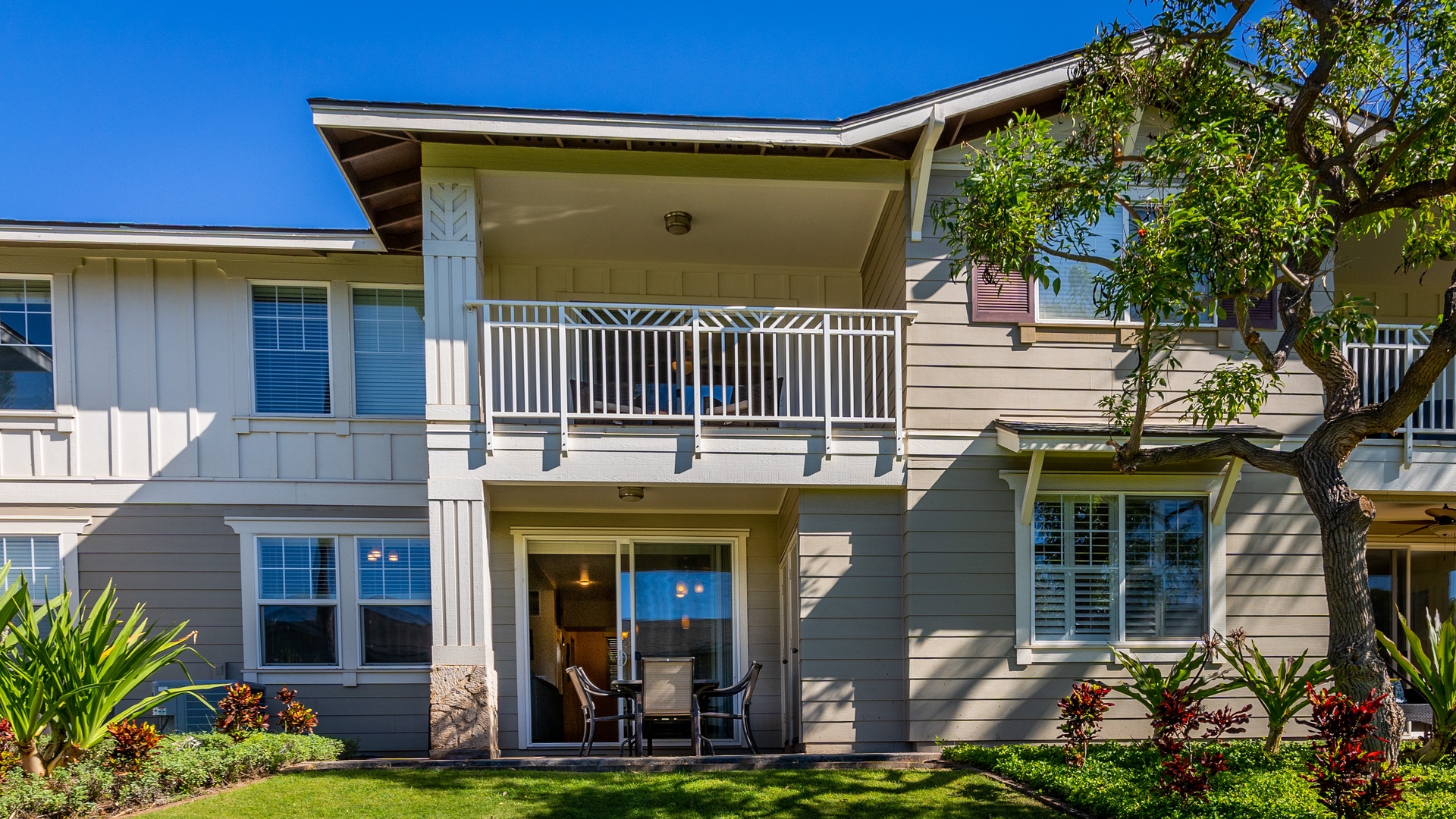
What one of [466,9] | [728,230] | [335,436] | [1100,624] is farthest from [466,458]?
[466,9]

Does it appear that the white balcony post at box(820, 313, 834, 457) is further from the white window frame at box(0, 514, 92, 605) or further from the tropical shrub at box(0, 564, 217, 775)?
the white window frame at box(0, 514, 92, 605)

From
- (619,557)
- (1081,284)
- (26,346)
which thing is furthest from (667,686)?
(26,346)

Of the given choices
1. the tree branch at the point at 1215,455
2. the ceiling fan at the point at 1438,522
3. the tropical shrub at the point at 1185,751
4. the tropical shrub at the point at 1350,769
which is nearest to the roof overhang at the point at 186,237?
the tree branch at the point at 1215,455

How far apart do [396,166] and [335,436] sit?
2.86 m

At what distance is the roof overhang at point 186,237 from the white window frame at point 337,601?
105 inches

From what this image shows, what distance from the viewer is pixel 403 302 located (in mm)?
10375

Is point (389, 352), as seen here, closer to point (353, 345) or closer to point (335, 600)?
point (353, 345)

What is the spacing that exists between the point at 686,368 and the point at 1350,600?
6113 millimetres

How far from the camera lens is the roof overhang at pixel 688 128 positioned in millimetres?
7887

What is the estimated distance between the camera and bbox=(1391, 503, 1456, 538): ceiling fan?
10.2m

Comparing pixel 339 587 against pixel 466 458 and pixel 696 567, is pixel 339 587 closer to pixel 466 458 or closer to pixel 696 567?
pixel 466 458

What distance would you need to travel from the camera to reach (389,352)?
1027 cm

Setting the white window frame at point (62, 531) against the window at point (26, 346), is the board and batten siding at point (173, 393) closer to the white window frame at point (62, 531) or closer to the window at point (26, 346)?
the window at point (26, 346)

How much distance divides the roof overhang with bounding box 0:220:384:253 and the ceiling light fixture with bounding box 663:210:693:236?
2905 millimetres
